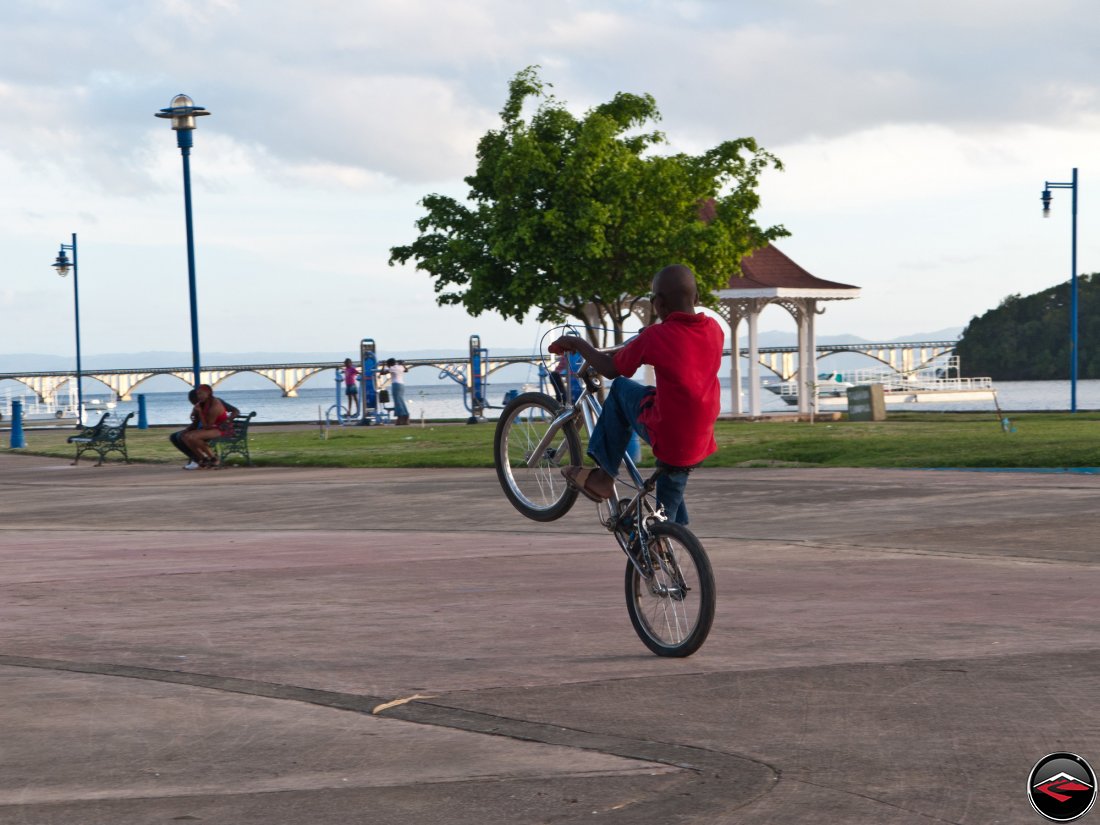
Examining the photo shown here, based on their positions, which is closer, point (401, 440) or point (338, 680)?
point (338, 680)

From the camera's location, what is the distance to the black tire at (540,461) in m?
8.50

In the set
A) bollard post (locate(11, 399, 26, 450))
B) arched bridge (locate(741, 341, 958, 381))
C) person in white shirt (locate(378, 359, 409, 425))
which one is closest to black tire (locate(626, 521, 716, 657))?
bollard post (locate(11, 399, 26, 450))

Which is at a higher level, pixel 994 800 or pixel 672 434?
pixel 672 434

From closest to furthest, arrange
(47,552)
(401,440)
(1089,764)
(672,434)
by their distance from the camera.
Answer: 1. (1089,764)
2. (672,434)
3. (47,552)
4. (401,440)

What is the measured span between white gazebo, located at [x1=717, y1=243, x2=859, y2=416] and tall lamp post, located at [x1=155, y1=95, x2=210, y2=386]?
20.7 meters

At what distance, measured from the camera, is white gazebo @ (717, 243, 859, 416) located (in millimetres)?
42500

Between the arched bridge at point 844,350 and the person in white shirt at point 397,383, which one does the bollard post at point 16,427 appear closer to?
the person in white shirt at point 397,383

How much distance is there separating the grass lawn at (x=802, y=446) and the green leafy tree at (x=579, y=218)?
4912mm

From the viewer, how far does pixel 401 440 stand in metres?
30.6

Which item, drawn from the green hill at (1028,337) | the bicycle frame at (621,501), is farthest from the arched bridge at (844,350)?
the bicycle frame at (621,501)

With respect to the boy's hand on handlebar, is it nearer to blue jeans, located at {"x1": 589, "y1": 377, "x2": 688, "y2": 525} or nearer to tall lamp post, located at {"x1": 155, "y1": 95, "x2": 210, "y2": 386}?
blue jeans, located at {"x1": 589, "y1": 377, "x2": 688, "y2": 525}

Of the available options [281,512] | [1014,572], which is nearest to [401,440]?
[281,512]

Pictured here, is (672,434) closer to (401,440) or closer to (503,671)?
(503,671)

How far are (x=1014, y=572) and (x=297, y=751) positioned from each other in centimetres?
600
